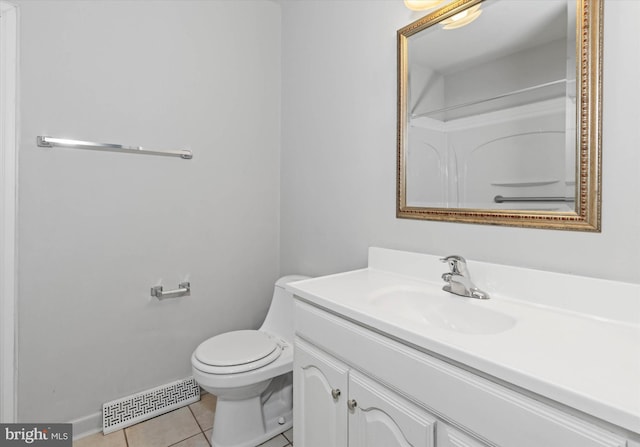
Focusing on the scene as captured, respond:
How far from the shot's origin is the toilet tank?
5.80ft

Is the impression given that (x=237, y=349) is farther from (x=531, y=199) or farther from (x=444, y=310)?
(x=531, y=199)

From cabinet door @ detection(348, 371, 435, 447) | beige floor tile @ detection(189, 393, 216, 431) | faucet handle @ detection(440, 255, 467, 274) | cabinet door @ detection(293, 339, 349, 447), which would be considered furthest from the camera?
beige floor tile @ detection(189, 393, 216, 431)

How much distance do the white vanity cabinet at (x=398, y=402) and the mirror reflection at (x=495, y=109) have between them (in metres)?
0.62

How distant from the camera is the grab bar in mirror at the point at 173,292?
5.73 feet

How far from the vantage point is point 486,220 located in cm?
114

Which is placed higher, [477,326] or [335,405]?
[477,326]

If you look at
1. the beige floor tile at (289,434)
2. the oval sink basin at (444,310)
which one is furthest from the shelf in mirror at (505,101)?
the beige floor tile at (289,434)

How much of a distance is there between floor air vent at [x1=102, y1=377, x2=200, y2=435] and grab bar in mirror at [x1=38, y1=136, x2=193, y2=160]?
1.24 m

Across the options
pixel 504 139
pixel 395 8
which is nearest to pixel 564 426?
pixel 504 139

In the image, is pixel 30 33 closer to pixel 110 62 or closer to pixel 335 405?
pixel 110 62

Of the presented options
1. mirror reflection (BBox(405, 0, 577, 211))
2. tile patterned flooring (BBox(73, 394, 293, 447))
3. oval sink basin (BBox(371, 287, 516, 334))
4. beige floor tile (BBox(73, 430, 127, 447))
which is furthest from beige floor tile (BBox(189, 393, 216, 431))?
mirror reflection (BBox(405, 0, 577, 211))

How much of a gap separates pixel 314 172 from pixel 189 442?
146 centimetres

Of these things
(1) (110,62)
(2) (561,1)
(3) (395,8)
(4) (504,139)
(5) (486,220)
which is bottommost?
(5) (486,220)

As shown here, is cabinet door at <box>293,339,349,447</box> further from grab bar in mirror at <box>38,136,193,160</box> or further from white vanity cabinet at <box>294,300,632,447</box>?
grab bar in mirror at <box>38,136,193,160</box>
